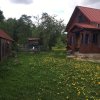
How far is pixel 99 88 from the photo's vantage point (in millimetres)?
11734

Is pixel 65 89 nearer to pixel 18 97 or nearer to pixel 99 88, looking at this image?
pixel 99 88

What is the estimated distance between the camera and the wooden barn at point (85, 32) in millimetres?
33719

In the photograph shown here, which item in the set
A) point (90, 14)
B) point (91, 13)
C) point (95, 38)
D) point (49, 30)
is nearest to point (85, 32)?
point (95, 38)

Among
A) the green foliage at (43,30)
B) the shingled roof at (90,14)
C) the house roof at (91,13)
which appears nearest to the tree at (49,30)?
the green foliage at (43,30)

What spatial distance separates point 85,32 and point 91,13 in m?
6.11

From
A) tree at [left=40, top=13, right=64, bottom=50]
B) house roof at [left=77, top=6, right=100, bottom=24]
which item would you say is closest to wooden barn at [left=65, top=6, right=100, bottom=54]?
house roof at [left=77, top=6, right=100, bottom=24]

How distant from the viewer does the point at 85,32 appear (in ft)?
110

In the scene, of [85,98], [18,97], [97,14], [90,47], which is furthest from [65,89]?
[97,14]

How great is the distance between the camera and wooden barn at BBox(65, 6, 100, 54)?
33.7 meters

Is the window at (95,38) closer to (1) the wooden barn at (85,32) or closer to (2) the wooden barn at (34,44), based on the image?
(1) the wooden barn at (85,32)

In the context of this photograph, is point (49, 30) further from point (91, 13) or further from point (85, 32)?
point (85, 32)

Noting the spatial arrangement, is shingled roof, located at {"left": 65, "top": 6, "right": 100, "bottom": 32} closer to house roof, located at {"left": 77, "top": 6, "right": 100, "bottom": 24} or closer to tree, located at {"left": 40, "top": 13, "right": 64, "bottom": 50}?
house roof, located at {"left": 77, "top": 6, "right": 100, "bottom": 24}

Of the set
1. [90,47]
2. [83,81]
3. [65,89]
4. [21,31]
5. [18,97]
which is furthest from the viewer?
[21,31]

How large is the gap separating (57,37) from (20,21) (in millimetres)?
9725
